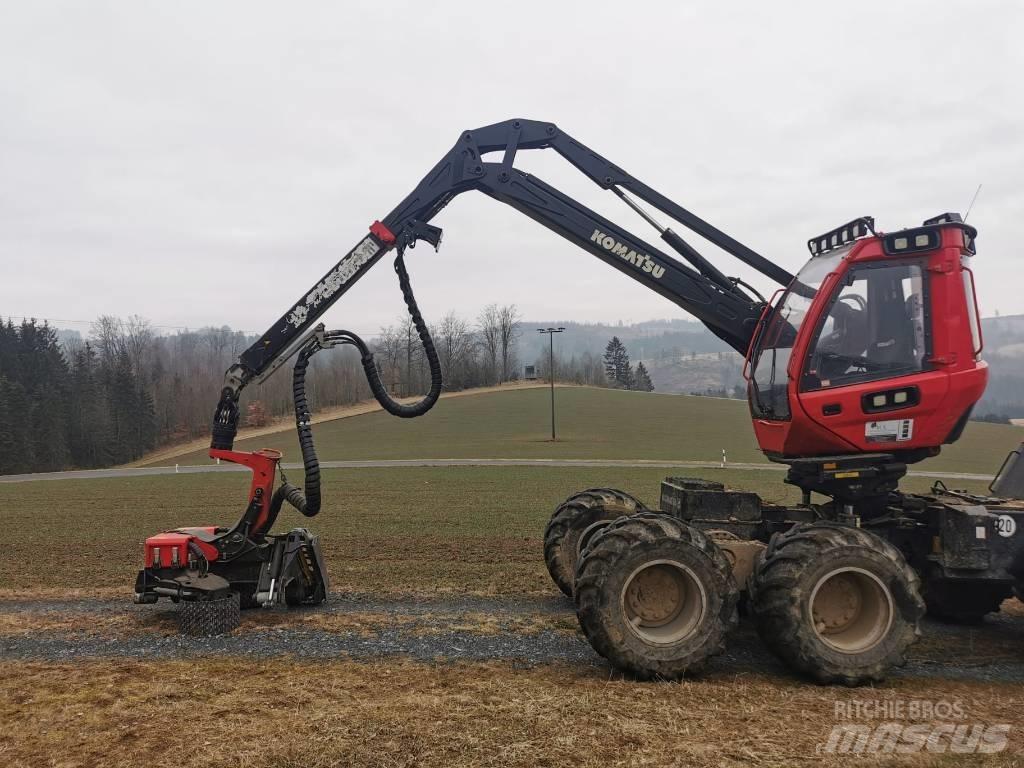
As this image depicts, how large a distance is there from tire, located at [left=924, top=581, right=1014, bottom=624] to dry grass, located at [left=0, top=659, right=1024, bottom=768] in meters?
2.29

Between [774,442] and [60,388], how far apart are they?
80.0 metres

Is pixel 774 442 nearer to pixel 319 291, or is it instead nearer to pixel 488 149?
pixel 488 149

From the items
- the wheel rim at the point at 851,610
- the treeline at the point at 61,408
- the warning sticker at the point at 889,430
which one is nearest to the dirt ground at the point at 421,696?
the wheel rim at the point at 851,610

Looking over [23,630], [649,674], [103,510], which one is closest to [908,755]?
[649,674]

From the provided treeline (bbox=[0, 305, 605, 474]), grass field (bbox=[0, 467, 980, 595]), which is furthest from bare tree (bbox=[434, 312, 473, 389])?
grass field (bbox=[0, 467, 980, 595])

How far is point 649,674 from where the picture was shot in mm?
6078

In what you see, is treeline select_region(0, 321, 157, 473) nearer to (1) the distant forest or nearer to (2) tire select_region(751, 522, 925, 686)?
(1) the distant forest

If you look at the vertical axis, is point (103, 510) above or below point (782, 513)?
below

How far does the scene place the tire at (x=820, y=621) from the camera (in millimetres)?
6020

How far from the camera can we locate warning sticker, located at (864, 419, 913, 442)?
264 inches

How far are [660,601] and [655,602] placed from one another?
2.0 inches

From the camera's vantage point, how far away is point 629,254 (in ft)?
26.9
